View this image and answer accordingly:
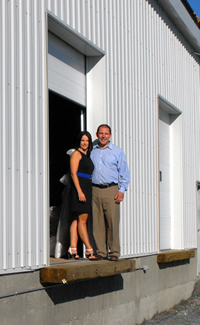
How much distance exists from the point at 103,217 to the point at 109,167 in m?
0.70

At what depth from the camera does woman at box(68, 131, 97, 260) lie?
24.8 feet

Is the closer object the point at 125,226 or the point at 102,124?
the point at 102,124

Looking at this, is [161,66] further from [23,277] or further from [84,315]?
[23,277]

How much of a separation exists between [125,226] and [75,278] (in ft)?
9.52

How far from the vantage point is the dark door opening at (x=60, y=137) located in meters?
9.66

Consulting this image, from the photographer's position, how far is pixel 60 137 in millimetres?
10102

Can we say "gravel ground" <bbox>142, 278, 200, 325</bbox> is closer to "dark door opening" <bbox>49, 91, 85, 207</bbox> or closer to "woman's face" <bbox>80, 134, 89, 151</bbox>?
"dark door opening" <bbox>49, 91, 85, 207</bbox>

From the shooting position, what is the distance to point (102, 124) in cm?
842

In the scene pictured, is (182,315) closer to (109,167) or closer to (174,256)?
(174,256)

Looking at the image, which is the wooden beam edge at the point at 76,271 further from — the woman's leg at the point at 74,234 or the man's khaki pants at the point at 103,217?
the woman's leg at the point at 74,234

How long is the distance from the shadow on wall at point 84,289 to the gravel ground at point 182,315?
1605 mm

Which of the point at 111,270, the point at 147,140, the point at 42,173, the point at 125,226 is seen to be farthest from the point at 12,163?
the point at 147,140

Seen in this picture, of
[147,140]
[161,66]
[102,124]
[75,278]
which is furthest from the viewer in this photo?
[161,66]

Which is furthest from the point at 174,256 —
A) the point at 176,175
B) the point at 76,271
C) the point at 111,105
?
the point at 76,271
